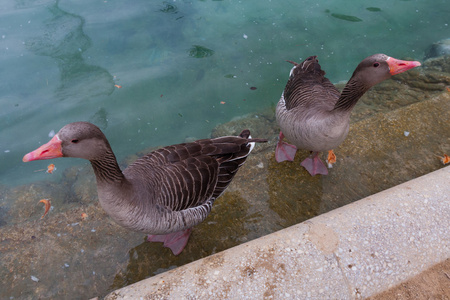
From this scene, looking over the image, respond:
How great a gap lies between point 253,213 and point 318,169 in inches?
37.0

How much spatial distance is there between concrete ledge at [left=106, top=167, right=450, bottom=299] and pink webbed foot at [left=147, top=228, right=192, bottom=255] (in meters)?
0.66

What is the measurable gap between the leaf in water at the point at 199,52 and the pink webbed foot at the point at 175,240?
442cm

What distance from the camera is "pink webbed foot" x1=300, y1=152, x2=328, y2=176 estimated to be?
354 cm

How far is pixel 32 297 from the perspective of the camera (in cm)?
265

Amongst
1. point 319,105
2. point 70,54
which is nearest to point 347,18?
point 319,105

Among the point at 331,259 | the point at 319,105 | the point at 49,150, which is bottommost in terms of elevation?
the point at 331,259

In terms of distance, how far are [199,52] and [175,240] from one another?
4.62 m

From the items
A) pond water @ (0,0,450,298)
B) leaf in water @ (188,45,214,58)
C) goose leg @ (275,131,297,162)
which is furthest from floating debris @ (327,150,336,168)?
Answer: leaf in water @ (188,45,214,58)

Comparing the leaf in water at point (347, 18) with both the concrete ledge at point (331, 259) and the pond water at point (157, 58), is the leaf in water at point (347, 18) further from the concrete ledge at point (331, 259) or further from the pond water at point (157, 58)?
the concrete ledge at point (331, 259)

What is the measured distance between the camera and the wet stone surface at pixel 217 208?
2791 millimetres

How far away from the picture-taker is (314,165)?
3.59 meters

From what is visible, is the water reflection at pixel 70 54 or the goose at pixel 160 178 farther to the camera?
the water reflection at pixel 70 54

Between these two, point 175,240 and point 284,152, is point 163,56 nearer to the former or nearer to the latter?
point 284,152

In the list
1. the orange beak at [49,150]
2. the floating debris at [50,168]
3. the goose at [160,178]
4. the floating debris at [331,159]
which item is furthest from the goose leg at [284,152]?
the floating debris at [50,168]
